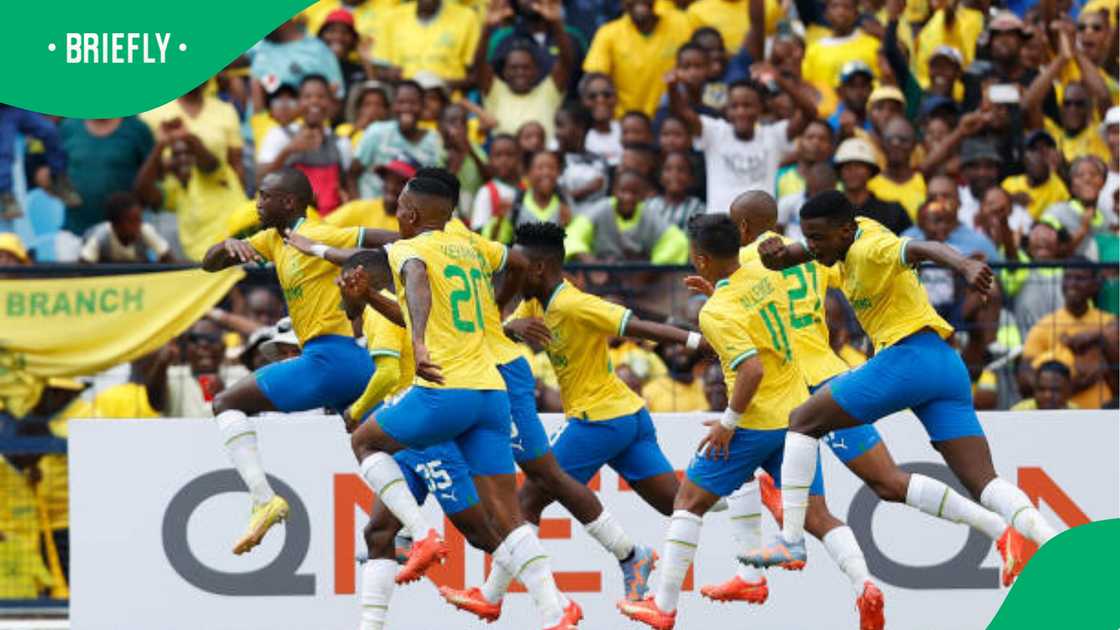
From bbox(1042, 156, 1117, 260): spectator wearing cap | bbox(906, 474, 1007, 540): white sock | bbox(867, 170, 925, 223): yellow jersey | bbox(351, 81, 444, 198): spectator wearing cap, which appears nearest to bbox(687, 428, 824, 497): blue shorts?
bbox(906, 474, 1007, 540): white sock

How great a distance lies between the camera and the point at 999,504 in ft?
37.6

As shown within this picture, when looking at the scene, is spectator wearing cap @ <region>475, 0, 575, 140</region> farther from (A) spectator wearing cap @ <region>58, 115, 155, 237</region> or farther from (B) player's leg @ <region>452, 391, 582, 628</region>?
(B) player's leg @ <region>452, 391, 582, 628</region>

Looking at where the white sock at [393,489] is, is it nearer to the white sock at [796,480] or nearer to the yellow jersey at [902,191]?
the white sock at [796,480]

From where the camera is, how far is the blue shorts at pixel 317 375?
12.4 metres

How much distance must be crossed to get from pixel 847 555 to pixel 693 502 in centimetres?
91

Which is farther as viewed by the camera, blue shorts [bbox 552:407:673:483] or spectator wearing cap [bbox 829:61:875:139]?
spectator wearing cap [bbox 829:61:875:139]

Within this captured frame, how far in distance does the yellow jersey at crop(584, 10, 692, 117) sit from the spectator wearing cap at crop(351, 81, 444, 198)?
5.28 ft

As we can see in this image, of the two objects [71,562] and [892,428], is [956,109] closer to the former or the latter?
[892,428]

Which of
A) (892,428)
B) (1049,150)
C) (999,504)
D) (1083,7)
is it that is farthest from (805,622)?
(1083,7)

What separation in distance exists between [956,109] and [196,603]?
23.2 ft

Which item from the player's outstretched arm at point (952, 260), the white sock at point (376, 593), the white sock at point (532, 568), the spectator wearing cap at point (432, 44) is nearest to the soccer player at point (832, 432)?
the player's outstretched arm at point (952, 260)

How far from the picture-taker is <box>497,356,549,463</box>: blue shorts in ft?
40.0

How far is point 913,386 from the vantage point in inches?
446

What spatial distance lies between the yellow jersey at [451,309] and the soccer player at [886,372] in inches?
61.1
